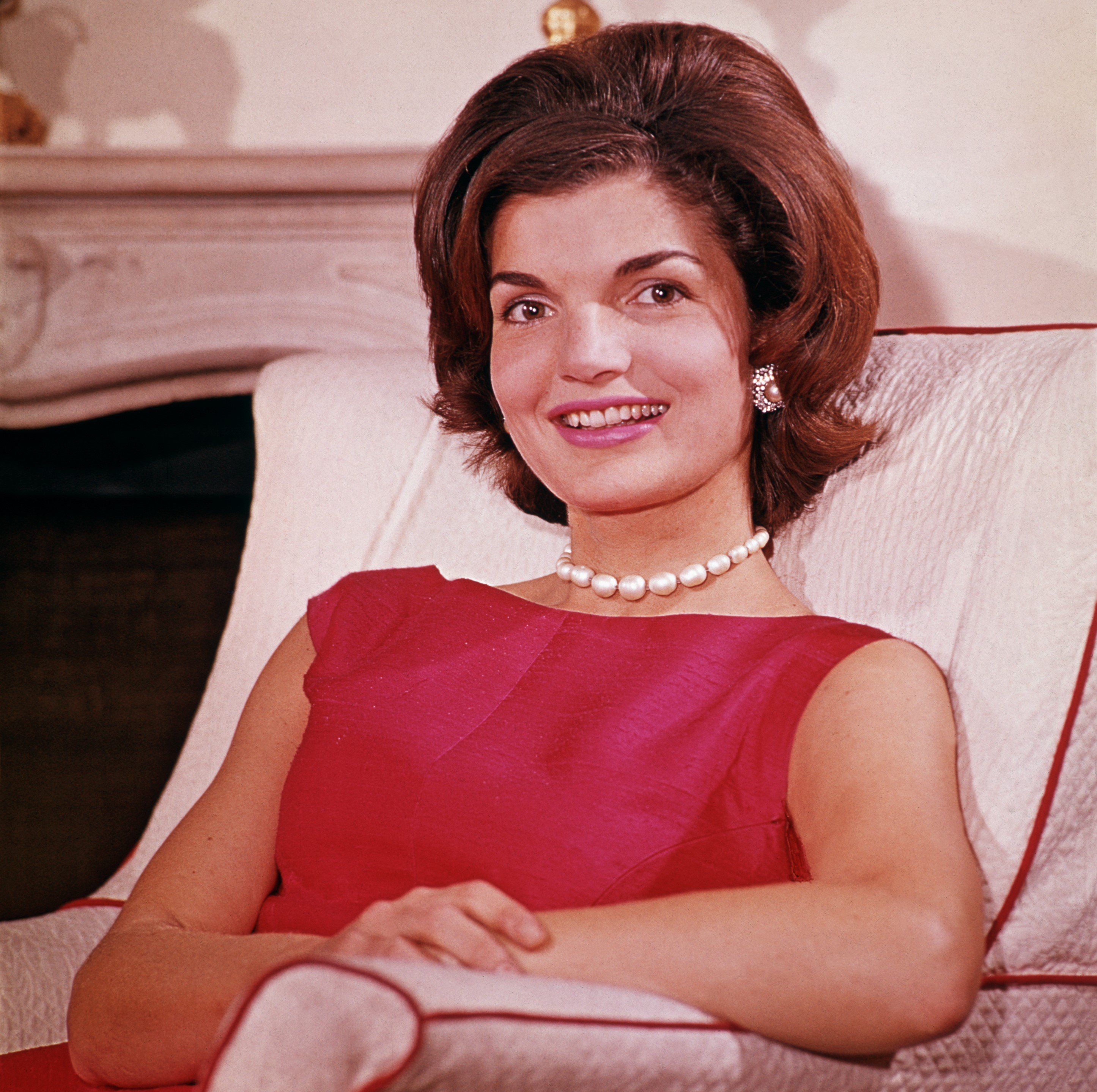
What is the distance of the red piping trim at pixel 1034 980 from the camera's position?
880 mm

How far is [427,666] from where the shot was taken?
1.09m

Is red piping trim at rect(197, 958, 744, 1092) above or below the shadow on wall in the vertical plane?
below

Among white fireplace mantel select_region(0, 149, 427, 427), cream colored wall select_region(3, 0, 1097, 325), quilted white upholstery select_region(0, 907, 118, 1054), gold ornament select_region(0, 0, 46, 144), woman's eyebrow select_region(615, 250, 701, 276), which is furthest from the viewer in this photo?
gold ornament select_region(0, 0, 46, 144)

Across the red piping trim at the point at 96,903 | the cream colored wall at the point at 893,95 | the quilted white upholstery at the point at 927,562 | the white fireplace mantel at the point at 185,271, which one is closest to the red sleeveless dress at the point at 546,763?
the quilted white upholstery at the point at 927,562

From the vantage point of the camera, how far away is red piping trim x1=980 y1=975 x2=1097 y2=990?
0.88 metres

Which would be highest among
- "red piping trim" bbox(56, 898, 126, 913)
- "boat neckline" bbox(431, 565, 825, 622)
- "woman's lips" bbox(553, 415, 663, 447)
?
"woman's lips" bbox(553, 415, 663, 447)

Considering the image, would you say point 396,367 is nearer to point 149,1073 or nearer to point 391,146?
→ point 391,146

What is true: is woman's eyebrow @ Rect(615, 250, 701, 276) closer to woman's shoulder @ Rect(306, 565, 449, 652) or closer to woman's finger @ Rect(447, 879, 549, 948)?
woman's shoulder @ Rect(306, 565, 449, 652)

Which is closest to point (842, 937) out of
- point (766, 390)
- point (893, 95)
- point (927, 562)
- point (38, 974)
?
point (927, 562)

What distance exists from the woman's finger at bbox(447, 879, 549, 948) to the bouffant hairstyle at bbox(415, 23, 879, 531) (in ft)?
1.80

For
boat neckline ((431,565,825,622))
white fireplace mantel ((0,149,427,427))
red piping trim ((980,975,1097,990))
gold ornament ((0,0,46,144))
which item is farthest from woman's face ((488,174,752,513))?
gold ornament ((0,0,46,144))

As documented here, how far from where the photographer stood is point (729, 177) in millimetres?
1041

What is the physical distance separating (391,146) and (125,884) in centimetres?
119

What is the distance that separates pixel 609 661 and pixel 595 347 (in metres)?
0.27
